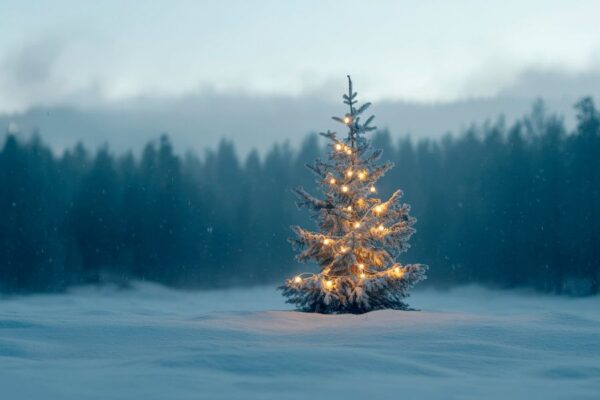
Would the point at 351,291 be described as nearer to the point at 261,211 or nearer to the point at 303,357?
the point at 303,357

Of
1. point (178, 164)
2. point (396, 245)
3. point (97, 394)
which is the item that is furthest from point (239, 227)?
point (97, 394)

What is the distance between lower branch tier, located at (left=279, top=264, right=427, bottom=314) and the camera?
16.9m

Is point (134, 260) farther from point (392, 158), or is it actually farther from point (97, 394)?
point (97, 394)

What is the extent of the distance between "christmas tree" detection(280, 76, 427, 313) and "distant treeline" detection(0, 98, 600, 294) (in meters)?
27.6

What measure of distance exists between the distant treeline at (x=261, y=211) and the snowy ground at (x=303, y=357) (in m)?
31.0

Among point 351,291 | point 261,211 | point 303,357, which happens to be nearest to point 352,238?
point 351,291

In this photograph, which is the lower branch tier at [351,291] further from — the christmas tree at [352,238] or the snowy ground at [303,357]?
the snowy ground at [303,357]

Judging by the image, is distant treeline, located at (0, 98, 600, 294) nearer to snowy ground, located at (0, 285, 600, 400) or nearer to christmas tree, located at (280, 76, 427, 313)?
christmas tree, located at (280, 76, 427, 313)

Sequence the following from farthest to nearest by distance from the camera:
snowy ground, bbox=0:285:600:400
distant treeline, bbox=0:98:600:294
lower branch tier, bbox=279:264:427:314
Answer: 1. distant treeline, bbox=0:98:600:294
2. lower branch tier, bbox=279:264:427:314
3. snowy ground, bbox=0:285:600:400

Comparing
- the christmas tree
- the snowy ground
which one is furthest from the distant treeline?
the snowy ground

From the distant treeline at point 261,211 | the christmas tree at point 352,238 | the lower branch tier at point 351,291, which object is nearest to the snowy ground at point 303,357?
the lower branch tier at point 351,291

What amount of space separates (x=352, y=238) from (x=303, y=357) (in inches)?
310

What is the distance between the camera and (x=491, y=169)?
51.6m

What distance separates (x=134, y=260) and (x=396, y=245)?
125 ft
